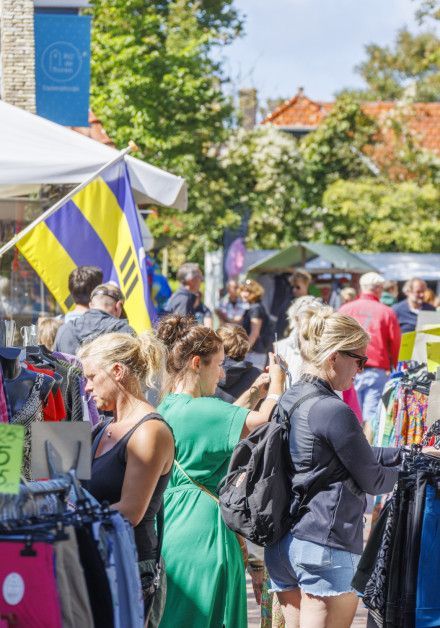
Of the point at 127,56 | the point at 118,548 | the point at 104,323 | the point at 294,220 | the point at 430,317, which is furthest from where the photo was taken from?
the point at 294,220

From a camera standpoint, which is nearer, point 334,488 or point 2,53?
point 334,488

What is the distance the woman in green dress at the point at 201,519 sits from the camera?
4.84m

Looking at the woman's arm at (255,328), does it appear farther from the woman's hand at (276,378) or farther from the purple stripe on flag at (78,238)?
the woman's hand at (276,378)

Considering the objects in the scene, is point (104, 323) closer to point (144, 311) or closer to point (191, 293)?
point (144, 311)

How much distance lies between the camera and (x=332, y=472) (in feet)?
15.1

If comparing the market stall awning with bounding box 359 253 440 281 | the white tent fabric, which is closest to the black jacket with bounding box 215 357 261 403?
the white tent fabric

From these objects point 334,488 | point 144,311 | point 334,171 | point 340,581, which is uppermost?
point 334,171

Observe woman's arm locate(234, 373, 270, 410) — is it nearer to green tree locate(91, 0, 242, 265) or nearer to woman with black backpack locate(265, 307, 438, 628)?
woman with black backpack locate(265, 307, 438, 628)

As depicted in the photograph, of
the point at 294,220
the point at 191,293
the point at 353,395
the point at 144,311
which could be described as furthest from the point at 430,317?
the point at 294,220

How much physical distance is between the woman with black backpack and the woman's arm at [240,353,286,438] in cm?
22

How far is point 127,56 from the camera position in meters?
22.0

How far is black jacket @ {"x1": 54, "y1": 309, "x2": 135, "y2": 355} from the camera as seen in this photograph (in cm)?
757

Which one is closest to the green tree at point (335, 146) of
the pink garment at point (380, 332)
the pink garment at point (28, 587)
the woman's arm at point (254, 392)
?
the pink garment at point (380, 332)

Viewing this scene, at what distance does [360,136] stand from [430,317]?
26.3m
